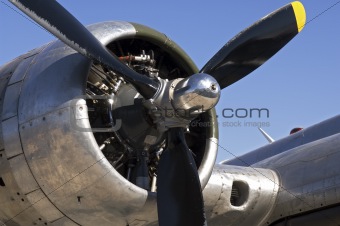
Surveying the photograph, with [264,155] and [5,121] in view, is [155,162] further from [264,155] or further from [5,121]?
[264,155]

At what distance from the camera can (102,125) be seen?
8.61 m

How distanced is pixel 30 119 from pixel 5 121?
0.44 m

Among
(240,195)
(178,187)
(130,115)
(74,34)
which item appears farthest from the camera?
(240,195)

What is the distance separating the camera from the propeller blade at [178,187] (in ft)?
27.4

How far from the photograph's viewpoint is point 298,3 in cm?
967

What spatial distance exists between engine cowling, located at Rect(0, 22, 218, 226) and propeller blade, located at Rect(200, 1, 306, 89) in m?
1.04

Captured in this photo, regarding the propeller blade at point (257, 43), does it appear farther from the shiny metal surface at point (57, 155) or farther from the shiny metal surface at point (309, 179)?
A: the shiny metal surface at point (309, 179)

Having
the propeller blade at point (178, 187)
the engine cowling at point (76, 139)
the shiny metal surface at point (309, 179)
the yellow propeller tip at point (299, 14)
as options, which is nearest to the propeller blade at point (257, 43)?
the yellow propeller tip at point (299, 14)

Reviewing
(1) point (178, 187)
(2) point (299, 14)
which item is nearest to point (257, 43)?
(2) point (299, 14)

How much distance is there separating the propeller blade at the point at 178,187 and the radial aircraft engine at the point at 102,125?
0.04ft

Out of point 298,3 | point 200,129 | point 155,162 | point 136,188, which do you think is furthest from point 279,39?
point 136,188

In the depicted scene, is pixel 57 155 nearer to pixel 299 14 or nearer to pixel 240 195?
pixel 299 14

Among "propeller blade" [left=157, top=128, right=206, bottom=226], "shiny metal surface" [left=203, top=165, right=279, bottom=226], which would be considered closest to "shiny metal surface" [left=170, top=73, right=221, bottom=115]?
"propeller blade" [left=157, top=128, right=206, bottom=226]

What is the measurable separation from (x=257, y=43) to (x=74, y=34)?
9.56 ft
